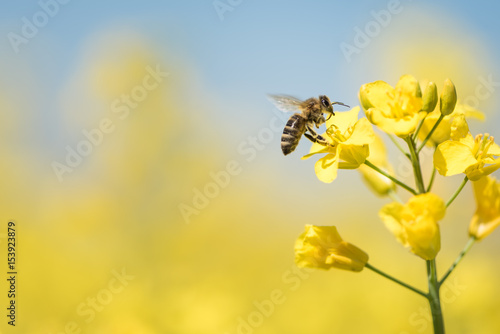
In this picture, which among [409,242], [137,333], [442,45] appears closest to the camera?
[409,242]

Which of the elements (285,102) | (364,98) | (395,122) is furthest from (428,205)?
(285,102)

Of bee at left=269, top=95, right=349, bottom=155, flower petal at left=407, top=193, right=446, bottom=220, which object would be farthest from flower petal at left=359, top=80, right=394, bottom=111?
bee at left=269, top=95, right=349, bottom=155

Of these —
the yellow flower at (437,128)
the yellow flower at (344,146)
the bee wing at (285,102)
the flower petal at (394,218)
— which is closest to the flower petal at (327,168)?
the yellow flower at (344,146)

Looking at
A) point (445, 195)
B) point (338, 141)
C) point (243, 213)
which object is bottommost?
point (243, 213)

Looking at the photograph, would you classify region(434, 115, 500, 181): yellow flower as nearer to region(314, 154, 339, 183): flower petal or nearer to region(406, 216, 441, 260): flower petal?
region(406, 216, 441, 260): flower petal

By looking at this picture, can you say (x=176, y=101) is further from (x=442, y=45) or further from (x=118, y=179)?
(x=442, y=45)

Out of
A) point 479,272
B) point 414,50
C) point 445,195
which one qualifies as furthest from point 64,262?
point 414,50

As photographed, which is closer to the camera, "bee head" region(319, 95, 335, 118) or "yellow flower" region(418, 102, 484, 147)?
"yellow flower" region(418, 102, 484, 147)
